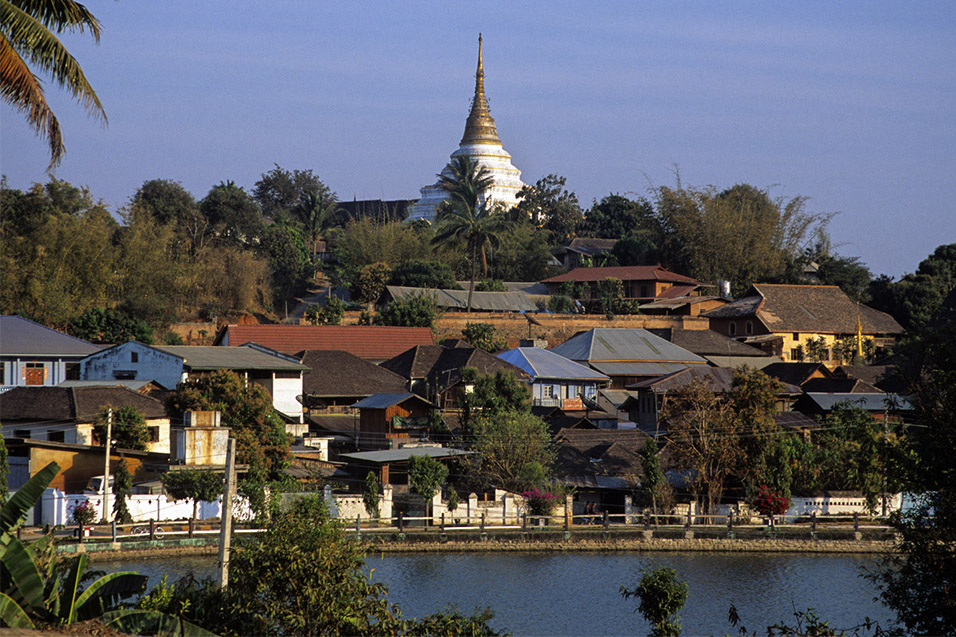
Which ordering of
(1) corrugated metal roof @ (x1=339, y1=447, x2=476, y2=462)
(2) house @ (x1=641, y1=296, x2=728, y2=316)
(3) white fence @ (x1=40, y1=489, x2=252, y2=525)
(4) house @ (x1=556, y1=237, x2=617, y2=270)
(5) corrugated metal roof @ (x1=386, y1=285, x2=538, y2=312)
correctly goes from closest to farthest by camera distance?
(3) white fence @ (x1=40, y1=489, x2=252, y2=525) < (1) corrugated metal roof @ (x1=339, y1=447, x2=476, y2=462) < (5) corrugated metal roof @ (x1=386, y1=285, x2=538, y2=312) < (2) house @ (x1=641, y1=296, x2=728, y2=316) < (4) house @ (x1=556, y1=237, x2=617, y2=270)

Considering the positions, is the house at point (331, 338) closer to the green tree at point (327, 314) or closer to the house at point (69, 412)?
the green tree at point (327, 314)

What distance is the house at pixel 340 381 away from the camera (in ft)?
124

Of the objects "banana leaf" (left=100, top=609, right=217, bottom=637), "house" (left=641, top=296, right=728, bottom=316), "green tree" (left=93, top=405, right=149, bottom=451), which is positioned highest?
"house" (left=641, top=296, right=728, bottom=316)

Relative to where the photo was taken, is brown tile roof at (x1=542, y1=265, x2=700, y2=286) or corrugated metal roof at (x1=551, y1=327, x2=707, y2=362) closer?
corrugated metal roof at (x1=551, y1=327, x2=707, y2=362)

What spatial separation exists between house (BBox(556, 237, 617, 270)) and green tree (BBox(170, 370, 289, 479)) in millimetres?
37121

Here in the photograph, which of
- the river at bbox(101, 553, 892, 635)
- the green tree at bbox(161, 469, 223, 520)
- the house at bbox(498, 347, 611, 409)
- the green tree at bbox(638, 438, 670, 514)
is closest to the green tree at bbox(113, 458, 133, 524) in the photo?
the green tree at bbox(161, 469, 223, 520)

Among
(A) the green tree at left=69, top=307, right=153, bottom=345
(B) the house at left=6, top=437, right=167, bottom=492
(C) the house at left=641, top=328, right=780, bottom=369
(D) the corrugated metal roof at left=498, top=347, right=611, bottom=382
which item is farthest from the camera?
(C) the house at left=641, top=328, right=780, bottom=369

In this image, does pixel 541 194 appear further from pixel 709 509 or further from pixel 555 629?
pixel 555 629

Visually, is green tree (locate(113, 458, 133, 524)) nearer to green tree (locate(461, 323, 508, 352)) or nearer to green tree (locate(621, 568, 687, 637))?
green tree (locate(621, 568, 687, 637))

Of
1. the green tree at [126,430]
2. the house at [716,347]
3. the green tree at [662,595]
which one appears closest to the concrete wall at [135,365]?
the green tree at [126,430]

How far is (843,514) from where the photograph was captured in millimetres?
28469

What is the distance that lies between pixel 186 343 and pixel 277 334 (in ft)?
17.9

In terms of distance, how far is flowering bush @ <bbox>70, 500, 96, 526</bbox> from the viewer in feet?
79.8

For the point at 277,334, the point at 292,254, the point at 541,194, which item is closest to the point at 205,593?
the point at 277,334
